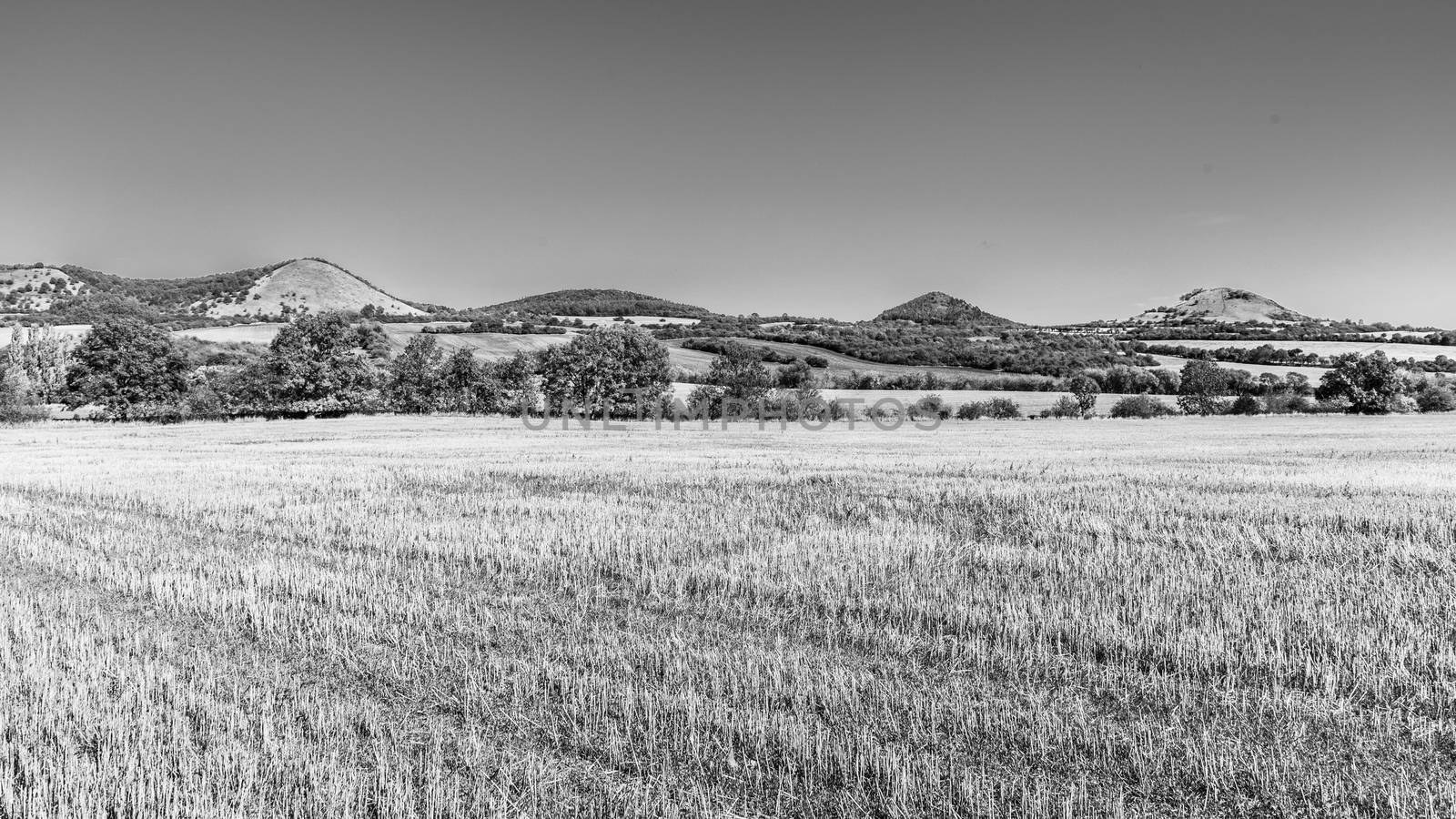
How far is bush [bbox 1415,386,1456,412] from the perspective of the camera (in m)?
81.9

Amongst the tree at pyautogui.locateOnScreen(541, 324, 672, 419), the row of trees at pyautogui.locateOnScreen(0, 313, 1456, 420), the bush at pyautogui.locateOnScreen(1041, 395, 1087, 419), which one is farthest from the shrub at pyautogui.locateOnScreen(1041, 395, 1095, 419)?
the tree at pyautogui.locateOnScreen(541, 324, 672, 419)

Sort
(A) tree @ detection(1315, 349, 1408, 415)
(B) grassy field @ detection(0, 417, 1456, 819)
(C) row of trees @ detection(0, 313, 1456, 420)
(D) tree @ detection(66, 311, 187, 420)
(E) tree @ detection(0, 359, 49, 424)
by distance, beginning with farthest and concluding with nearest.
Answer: (A) tree @ detection(1315, 349, 1408, 415), (C) row of trees @ detection(0, 313, 1456, 420), (D) tree @ detection(66, 311, 187, 420), (E) tree @ detection(0, 359, 49, 424), (B) grassy field @ detection(0, 417, 1456, 819)

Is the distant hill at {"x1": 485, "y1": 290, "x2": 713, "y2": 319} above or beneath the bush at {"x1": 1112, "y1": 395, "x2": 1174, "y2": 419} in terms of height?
above

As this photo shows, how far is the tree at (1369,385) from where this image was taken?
258ft

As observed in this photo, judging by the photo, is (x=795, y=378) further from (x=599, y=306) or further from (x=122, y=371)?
(x=599, y=306)

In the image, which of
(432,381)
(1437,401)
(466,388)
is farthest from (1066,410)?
(432,381)

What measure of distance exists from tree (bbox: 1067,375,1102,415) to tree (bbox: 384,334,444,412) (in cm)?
6646

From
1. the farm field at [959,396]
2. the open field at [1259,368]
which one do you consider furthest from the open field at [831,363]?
the open field at [1259,368]

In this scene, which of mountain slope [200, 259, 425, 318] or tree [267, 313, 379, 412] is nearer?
tree [267, 313, 379, 412]

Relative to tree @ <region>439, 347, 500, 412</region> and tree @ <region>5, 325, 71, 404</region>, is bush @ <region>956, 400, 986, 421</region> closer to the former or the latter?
tree @ <region>439, 347, 500, 412</region>

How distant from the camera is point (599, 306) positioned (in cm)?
17175

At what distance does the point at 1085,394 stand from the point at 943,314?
10789 cm

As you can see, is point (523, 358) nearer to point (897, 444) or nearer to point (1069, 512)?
point (897, 444)

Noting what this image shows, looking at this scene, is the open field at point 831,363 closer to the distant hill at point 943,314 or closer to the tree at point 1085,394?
the tree at point 1085,394
